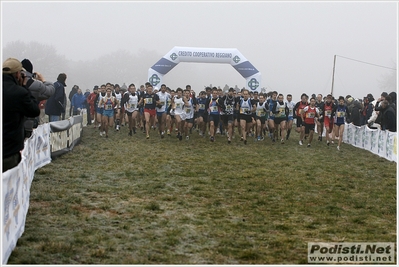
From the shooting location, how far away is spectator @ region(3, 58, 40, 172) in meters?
5.65

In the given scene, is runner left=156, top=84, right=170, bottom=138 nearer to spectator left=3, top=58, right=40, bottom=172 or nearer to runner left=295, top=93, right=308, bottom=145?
runner left=295, top=93, right=308, bottom=145

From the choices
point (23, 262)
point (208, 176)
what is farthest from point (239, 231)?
point (208, 176)

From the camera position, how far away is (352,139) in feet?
69.2

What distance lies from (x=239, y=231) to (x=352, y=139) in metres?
15.5

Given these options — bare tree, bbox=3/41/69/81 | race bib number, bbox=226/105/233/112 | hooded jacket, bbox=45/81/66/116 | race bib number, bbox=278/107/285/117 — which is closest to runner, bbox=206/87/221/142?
race bib number, bbox=226/105/233/112

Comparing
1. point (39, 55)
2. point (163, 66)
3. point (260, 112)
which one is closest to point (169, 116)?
point (260, 112)

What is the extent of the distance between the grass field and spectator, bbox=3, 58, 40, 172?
1.00 m

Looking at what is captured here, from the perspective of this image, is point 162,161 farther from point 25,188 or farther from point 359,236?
point 359,236

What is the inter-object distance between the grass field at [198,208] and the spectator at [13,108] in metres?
1.00

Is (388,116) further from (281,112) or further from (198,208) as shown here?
(198,208)

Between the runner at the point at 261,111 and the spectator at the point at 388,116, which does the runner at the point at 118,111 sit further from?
the spectator at the point at 388,116

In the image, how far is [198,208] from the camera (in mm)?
8000

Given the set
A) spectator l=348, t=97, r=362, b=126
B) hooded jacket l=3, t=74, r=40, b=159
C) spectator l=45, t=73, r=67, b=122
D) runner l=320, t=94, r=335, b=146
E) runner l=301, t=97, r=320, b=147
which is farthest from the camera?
spectator l=348, t=97, r=362, b=126

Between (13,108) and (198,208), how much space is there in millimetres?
3325
